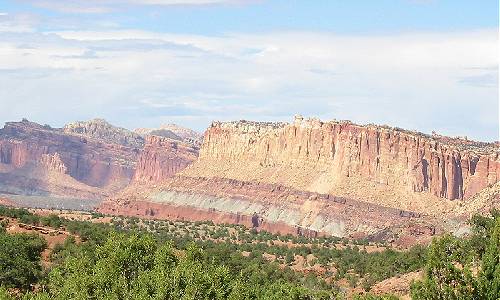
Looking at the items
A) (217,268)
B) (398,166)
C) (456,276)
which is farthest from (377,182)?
(456,276)

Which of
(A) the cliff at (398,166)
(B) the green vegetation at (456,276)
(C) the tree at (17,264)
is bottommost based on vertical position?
(C) the tree at (17,264)

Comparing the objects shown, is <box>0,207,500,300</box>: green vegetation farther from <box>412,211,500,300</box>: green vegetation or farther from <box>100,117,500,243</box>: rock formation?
<box>100,117,500,243</box>: rock formation

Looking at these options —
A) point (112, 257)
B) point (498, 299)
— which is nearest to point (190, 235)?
point (112, 257)

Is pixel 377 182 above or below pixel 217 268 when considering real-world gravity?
above

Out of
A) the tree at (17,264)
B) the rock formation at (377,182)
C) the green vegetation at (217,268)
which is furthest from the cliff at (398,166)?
the tree at (17,264)

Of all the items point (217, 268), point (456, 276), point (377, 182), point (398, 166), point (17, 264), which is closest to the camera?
point (456, 276)

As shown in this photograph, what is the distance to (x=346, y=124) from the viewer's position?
190 meters

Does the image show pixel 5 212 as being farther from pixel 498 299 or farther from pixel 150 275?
pixel 498 299

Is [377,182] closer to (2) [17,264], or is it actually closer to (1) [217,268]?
(2) [17,264]

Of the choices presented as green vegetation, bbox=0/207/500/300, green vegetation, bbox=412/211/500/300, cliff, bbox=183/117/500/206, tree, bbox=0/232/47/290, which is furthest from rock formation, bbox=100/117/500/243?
green vegetation, bbox=412/211/500/300

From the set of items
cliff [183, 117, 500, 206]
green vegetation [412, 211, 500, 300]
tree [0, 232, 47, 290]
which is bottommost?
tree [0, 232, 47, 290]

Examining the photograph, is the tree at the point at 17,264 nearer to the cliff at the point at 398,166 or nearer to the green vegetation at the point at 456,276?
the green vegetation at the point at 456,276

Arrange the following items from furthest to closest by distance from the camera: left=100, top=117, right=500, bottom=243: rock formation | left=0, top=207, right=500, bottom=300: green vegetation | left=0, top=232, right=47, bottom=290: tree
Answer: left=100, top=117, right=500, bottom=243: rock formation → left=0, top=232, right=47, bottom=290: tree → left=0, top=207, right=500, bottom=300: green vegetation

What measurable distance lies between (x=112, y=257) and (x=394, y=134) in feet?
381
